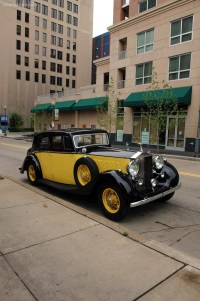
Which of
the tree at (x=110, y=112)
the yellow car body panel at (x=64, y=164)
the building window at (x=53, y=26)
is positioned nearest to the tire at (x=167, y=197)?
the yellow car body panel at (x=64, y=164)

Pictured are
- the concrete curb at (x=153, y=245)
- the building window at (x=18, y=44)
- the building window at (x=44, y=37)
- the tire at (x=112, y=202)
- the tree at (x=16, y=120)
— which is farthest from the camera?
the building window at (x=44, y=37)

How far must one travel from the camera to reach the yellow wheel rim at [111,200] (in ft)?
16.6


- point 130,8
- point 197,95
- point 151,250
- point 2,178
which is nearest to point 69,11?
point 130,8

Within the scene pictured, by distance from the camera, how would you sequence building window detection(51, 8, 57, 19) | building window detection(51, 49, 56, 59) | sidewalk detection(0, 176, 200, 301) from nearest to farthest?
1. sidewalk detection(0, 176, 200, 301)
2. building window detection(51, 8, 57, 19)
3. building window detection(51, 49, 56, 59)

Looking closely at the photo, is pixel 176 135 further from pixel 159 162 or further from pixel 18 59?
pixel 18 59

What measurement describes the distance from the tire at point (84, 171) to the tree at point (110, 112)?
755 inches

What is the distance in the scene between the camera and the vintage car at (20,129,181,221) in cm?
503

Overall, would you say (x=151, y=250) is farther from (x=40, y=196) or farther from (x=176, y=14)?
(x=176, y=14)

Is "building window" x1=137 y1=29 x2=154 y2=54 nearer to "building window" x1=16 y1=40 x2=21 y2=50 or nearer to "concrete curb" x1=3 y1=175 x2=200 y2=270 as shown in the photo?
"concrete curb" x1=3 y1=175 x2=200 y2=270

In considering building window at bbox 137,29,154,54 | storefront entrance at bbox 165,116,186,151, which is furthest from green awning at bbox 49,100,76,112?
storefront entrance at bbox 165,116,186,151

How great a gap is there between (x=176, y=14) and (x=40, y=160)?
1910 cm

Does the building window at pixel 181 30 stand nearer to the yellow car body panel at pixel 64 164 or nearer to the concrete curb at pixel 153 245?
the yellow car body panel at pixel 64 164

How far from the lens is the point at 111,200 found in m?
5.19

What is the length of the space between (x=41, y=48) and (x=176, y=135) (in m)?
48.1
